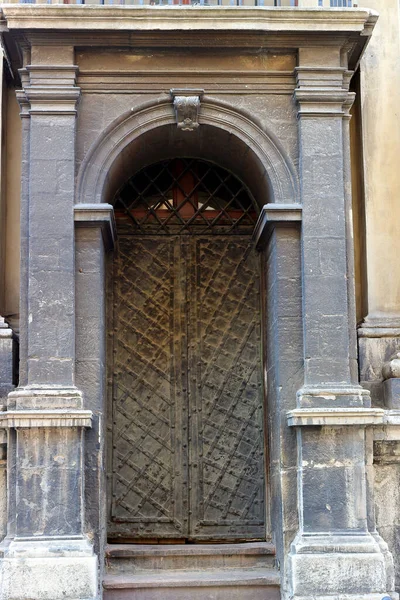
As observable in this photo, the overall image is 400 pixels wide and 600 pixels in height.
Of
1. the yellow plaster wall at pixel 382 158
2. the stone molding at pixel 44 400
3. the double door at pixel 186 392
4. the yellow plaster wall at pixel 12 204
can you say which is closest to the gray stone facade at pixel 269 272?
the stone molding at pixel 44 400

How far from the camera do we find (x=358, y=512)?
309 inches

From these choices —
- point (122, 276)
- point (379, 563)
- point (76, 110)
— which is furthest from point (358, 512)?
point (76, 110)

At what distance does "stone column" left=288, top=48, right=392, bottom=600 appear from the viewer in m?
7.68

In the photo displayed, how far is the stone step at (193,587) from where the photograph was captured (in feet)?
26.7

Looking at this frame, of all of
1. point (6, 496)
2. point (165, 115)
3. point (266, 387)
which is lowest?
point (6, 496)

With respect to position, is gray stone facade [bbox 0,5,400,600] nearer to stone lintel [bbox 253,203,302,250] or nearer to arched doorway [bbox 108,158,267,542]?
stone lintel [bbox 253,203,302,250]

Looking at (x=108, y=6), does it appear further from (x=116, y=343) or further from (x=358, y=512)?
(x=358, y=512)

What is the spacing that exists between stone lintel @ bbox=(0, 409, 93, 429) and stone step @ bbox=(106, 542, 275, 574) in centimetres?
158

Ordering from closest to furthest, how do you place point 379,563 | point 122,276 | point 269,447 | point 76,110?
point 379,563
point 76,110
point 269,447
point 122,276

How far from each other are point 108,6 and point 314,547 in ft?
16.2

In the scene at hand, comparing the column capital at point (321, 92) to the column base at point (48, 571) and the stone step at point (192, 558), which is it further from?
the column base at point (48, 571)

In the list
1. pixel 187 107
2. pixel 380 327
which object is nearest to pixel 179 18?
pixel 187 107

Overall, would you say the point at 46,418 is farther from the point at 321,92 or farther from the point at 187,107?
the point at 321,92

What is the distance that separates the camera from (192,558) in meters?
8.69
